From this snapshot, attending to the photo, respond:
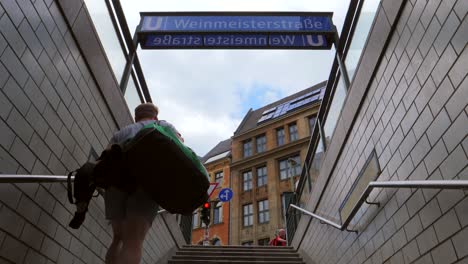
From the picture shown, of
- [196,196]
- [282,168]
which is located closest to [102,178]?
[196,196]

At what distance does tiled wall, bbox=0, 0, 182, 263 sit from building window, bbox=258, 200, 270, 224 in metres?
21.8

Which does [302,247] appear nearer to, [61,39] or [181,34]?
[181,34]

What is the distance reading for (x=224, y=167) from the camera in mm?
29734

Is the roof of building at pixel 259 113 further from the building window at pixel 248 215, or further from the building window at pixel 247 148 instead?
the building window at pixel 248 215

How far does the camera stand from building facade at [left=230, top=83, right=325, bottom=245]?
80.2 feet

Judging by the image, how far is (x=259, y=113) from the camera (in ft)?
108

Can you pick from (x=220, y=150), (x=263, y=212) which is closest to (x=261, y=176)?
(x=263, y=212)

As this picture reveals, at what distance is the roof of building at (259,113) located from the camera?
98.1 feet

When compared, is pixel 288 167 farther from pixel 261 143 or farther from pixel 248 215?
pixel 248 215

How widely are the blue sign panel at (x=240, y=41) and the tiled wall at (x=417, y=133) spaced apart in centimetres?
155

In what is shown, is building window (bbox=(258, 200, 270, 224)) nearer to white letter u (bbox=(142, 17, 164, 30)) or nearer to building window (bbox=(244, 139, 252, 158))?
building window (bbox=(244, 139, 252, 158))

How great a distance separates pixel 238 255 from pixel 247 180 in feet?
67.9

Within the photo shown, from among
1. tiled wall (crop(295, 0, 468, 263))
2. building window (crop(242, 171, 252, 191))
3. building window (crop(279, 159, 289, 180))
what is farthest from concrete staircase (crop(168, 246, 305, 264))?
building window (crop(242, 171, 252, 191))

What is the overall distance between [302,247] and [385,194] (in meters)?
4.22
